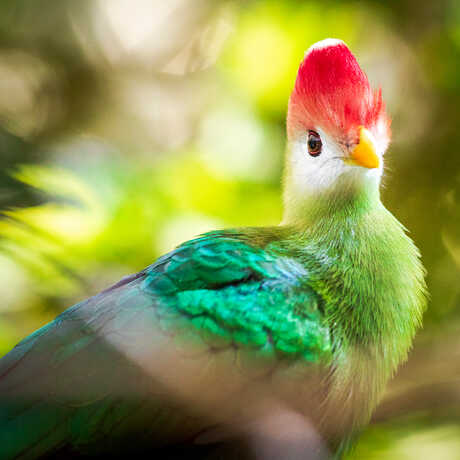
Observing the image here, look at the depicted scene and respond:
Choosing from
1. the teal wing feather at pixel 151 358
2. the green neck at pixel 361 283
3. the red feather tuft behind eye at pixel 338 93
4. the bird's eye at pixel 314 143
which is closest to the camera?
the teal wing feather at pixel 151 358

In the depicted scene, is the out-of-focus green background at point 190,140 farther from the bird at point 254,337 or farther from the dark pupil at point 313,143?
the dark pupil at point 313,143

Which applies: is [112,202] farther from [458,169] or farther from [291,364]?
[458,169]

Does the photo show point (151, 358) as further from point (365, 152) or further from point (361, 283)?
point (365, 152)

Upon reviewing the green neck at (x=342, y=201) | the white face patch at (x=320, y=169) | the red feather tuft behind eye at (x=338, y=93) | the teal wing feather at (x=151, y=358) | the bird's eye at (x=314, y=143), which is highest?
the red feather tuft behind eye at (x=338, y=93)

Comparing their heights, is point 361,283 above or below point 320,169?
below

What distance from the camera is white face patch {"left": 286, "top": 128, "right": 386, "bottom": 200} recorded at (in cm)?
165

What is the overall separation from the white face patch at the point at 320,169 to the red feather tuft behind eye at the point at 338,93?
2.2 inches

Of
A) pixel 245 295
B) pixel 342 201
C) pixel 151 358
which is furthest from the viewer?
pixel 342 201

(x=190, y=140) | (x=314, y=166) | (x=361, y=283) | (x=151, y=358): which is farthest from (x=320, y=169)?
(x=190, y=140)

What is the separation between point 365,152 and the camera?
61.1 inches

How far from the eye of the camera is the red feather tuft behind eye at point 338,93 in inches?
62.7

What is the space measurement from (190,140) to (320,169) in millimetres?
1613

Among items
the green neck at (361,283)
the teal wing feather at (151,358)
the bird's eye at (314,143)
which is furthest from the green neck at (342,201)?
the teal wing feather at (151,358)

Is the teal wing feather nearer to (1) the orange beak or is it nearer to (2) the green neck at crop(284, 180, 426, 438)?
(2) the green neck at crop(284, 180, 426, 438)
